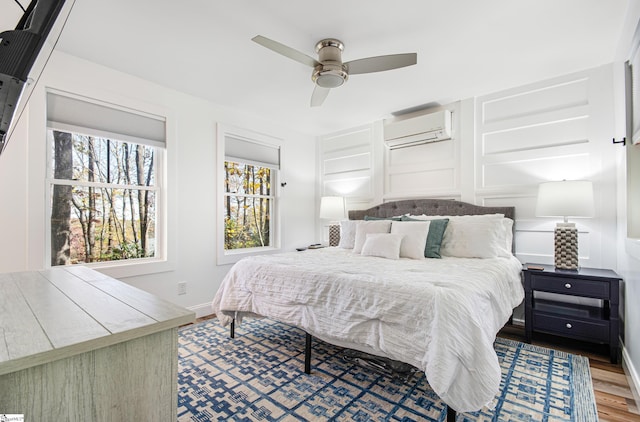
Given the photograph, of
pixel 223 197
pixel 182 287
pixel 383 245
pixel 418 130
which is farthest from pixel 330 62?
pixel 182 287

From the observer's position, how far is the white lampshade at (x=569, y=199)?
2.57 m

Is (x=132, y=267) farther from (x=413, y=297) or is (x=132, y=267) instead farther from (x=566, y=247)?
(x=566, y=247)

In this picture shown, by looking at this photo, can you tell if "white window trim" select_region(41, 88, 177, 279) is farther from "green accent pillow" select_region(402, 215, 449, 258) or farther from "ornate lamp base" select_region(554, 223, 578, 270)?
"ornate lamp base" select_region(554, 223, 578, 270)

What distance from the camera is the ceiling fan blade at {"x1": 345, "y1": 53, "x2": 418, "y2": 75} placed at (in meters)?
2.15

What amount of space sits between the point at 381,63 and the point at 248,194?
2616 millimetres

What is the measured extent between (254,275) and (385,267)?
1.05 meters

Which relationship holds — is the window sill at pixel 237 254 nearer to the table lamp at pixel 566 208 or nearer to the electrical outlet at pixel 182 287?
the electrical outlet at pixel 182 287

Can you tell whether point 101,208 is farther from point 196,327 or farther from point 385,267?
point 385,267

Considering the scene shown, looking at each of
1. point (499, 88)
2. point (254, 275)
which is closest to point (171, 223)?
point (254, 275)

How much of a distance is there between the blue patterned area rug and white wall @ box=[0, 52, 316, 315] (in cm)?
100

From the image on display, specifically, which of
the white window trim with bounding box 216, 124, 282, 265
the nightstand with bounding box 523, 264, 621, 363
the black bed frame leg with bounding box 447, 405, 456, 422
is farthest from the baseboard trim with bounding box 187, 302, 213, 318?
the nightstand with bounding box 523, 264, 621, 363

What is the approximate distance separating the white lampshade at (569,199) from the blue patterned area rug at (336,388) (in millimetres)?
1167

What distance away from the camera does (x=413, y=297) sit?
162 cm

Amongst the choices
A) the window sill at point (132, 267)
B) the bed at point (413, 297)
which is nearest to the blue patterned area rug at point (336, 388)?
the bed at point (413, 297)
